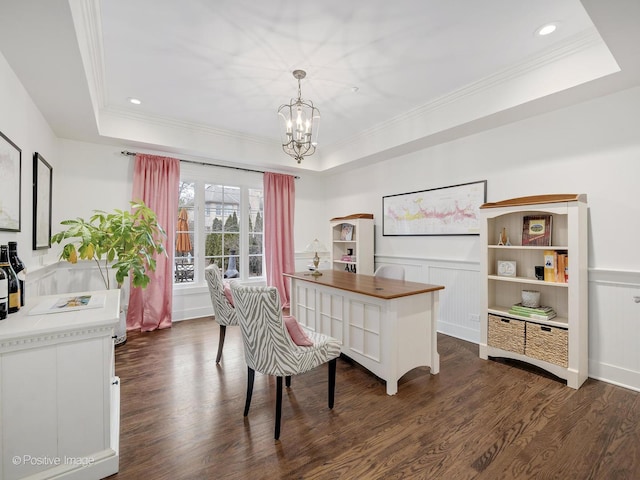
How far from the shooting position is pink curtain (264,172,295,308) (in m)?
5.29

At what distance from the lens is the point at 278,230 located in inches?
210

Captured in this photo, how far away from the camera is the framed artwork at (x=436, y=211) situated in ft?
A: 12.2

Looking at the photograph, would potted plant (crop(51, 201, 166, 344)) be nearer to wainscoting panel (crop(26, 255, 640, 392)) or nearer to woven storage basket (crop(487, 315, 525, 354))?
wainscoting panel (crop(26, 255, 640, 392))

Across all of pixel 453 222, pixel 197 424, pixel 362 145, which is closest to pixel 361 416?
pixel 197 424

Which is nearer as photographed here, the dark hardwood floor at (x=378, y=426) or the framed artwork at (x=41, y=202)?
the dark hardwood floor at (x=378, y=426)

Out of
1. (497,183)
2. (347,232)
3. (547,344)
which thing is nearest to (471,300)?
(547,344)

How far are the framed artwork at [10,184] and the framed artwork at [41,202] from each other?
48 cm

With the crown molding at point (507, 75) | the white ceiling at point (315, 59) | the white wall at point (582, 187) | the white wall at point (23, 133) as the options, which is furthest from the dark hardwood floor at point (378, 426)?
the crown molding at point (507, 75)

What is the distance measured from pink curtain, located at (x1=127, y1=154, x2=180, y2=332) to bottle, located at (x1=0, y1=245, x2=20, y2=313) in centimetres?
236

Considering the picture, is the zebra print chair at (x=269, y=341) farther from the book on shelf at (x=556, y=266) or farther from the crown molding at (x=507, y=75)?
the crown molding at (x=507, y=75)

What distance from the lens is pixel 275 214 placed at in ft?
17.5

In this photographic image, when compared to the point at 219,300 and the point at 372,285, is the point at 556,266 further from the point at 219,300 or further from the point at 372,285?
the point at 219,300

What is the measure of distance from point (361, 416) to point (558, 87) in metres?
3.11

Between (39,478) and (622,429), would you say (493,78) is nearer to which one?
(622,429)
